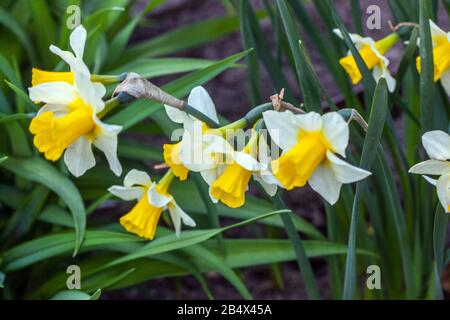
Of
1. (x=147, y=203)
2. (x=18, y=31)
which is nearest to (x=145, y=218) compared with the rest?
(x=147, y=203)

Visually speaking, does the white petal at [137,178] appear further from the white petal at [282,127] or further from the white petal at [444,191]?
the white petal at [444,191]

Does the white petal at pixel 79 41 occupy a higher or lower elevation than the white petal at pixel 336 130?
higher

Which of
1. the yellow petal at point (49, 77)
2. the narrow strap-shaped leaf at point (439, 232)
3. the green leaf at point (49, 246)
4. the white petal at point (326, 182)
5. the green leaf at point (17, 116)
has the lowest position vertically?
the narrow strap-shaped leaf at point (439, 232)

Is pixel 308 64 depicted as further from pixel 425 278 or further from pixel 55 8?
pixel 55 8

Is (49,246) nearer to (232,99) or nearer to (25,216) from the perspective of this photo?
(25,216)

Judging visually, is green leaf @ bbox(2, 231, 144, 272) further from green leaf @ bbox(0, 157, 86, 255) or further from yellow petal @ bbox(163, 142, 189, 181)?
yellow petal @ bbox(163, 142, 189, 181)

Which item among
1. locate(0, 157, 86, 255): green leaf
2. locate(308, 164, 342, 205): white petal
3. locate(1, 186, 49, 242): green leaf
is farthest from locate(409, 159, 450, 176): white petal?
locate(1, 186, 49, 242): green leaf

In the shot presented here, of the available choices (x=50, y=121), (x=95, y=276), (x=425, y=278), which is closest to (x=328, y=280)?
(x=425, y=278)

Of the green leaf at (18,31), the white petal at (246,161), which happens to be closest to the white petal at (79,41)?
the white petal at (246,161)
